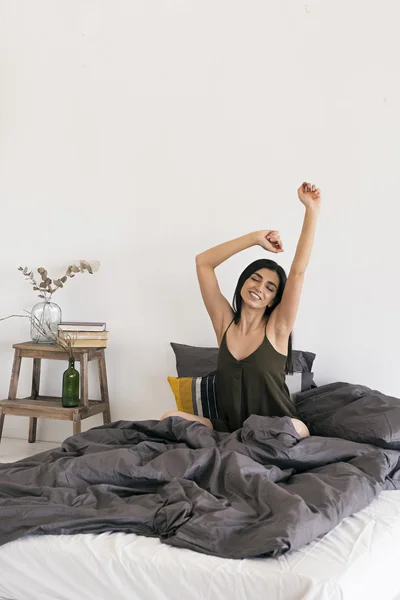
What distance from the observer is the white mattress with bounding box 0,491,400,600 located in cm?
164

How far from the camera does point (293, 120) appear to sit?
342 centimetres

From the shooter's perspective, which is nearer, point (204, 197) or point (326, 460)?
point (326, 460)

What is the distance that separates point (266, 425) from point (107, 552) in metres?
0.85

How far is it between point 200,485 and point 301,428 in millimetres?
719

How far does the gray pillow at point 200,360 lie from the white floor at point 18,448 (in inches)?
36.2

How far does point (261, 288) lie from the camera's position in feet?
9.82

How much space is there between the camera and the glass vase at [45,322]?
378 centimetres

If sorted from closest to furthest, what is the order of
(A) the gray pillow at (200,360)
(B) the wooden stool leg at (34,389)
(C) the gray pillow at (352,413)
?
(C) the gray pillow at (352,413) → (A) the gray pillow at (200,360) → (B) the wooden stool leg at (34,389)

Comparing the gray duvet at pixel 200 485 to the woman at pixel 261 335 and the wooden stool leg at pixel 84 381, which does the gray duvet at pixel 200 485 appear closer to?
the woman at pixel 261 335

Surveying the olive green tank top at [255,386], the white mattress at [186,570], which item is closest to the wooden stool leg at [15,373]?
the olive green tank top at [255,386]

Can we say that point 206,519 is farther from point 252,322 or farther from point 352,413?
point 252,322

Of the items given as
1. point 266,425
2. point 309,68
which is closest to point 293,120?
point 309,68

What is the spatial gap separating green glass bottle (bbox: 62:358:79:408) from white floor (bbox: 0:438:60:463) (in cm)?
35

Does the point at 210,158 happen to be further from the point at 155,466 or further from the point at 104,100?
the point at 155,466
